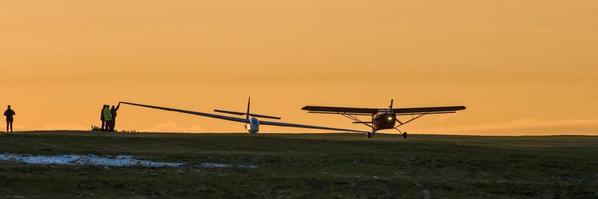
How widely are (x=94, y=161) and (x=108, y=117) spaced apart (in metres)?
24.4

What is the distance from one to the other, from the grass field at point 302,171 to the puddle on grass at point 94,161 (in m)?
0.92

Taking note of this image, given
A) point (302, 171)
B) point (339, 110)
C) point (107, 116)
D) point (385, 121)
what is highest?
point (339, 110)

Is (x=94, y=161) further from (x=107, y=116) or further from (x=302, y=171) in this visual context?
(x=107, y=116)

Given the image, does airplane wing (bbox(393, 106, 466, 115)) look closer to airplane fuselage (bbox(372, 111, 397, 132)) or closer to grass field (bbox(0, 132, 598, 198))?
airplane fuselage (bbox(372, 111, 397, 132))

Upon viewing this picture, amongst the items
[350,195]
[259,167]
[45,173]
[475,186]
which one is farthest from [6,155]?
[475,186]

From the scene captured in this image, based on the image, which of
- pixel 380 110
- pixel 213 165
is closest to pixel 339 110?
pixel 380 110

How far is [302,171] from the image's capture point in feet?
131

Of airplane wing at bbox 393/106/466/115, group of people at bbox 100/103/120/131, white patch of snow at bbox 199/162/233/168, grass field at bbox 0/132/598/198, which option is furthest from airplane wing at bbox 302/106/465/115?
white patch of snow at bbox 199/162/233/168

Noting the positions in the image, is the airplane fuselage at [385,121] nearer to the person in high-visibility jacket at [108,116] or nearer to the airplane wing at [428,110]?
the airplane wing at [428,110]

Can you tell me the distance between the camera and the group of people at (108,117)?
6431cm

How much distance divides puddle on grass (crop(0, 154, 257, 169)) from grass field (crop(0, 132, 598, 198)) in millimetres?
917

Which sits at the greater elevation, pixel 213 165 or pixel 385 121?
pixel 385 121

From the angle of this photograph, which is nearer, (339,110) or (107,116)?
(107,116)

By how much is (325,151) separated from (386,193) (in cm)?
1396
